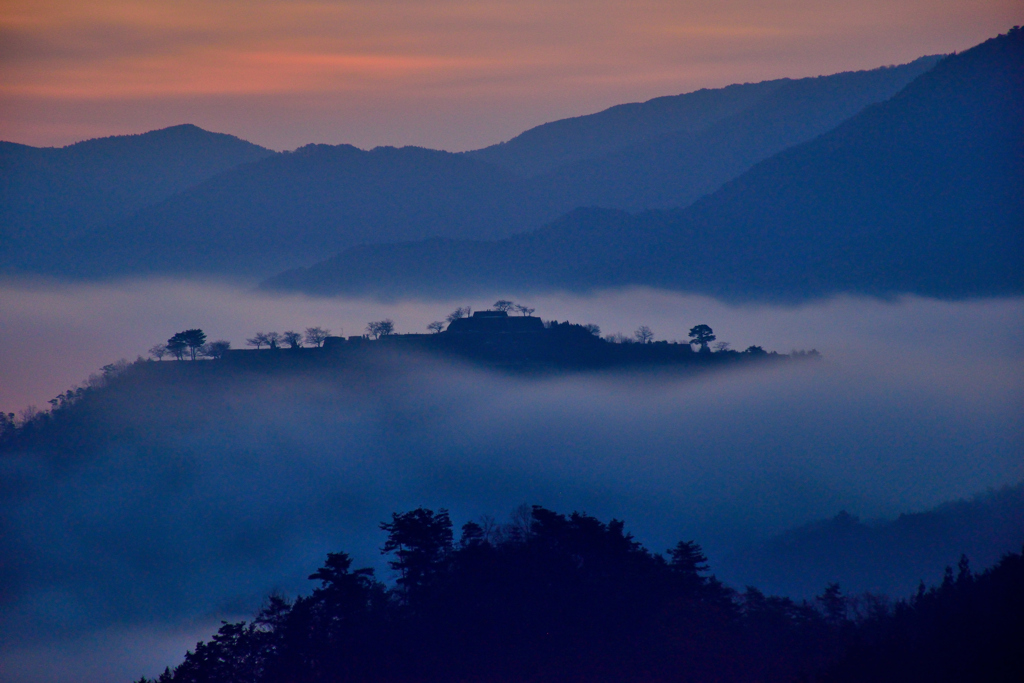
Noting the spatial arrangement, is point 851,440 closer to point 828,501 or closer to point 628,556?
point 828,501

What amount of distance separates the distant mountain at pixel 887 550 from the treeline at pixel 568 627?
174 feet

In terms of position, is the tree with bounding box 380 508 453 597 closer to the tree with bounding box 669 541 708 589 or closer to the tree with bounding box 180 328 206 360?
the tree with bounding box 669 541 708 589

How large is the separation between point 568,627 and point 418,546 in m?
10.4

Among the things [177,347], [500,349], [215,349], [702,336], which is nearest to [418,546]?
[500,349]

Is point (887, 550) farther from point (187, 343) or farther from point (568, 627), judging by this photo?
point (187, 343)

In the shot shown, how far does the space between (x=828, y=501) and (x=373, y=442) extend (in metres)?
68.2

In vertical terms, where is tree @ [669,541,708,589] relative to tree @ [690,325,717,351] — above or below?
below

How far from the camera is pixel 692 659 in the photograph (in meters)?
52.0

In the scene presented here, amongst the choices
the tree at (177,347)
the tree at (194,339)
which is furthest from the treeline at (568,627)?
the tree at (177,347)

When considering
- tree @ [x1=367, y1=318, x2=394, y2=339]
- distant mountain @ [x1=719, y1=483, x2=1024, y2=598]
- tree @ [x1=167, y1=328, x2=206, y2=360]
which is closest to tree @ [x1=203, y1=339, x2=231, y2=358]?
tree @ [x1=167, y1=328, x2=206, y2=360]

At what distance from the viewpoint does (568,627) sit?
2122 inches

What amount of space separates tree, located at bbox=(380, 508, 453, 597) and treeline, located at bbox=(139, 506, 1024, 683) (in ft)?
0.27

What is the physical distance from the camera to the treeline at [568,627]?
50688 millimetres

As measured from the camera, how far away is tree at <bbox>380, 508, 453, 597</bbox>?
194 ft
